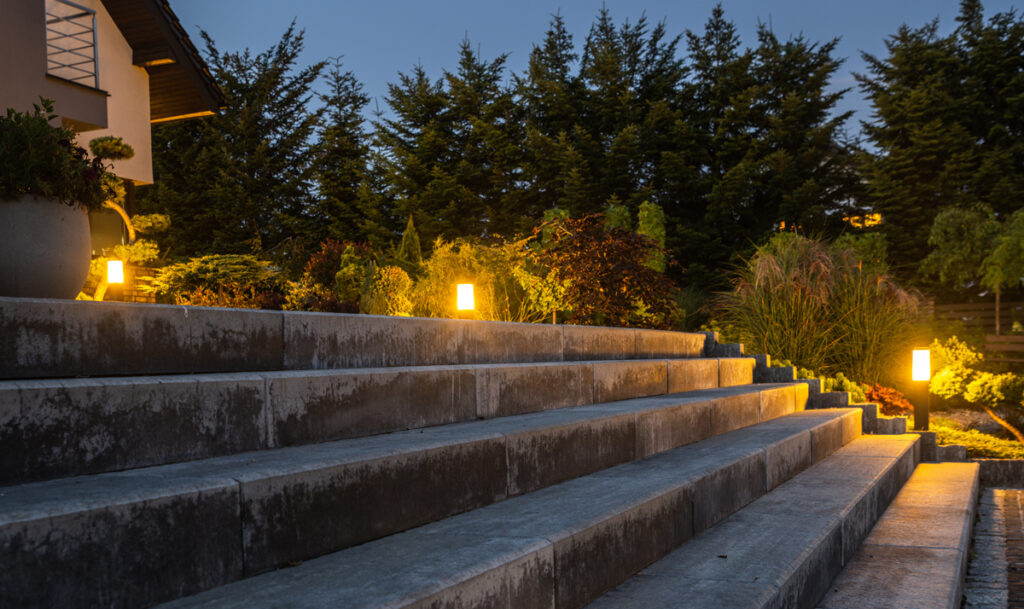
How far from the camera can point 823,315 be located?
8.31m

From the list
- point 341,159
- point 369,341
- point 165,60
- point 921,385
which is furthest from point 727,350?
point 341,159

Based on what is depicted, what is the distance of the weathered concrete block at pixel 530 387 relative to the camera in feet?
10.6

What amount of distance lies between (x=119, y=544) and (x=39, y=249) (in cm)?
174

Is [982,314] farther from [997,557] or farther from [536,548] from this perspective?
[536,548]

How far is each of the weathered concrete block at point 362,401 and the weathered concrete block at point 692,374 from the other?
236 cm

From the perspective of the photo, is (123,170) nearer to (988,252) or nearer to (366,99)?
(366,99)

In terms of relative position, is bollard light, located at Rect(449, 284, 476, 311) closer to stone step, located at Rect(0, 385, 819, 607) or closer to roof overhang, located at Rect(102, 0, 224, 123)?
stone step, located at Rect(0, 385, 819, 607)

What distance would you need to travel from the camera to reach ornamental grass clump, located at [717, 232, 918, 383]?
27.0 ft

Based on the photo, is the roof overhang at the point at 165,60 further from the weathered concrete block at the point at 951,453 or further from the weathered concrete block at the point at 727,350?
the weathered concrete block at the point at 951,453

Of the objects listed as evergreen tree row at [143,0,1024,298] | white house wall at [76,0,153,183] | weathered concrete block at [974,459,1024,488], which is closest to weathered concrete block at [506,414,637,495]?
weathered concrete block at [974,459,1024,488]

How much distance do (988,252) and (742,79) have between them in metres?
8.40

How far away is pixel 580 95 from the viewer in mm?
22875

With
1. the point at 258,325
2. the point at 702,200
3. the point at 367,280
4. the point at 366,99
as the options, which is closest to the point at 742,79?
the point at 702,200

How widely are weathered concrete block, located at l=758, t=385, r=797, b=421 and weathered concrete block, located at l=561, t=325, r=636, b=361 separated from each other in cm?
102
